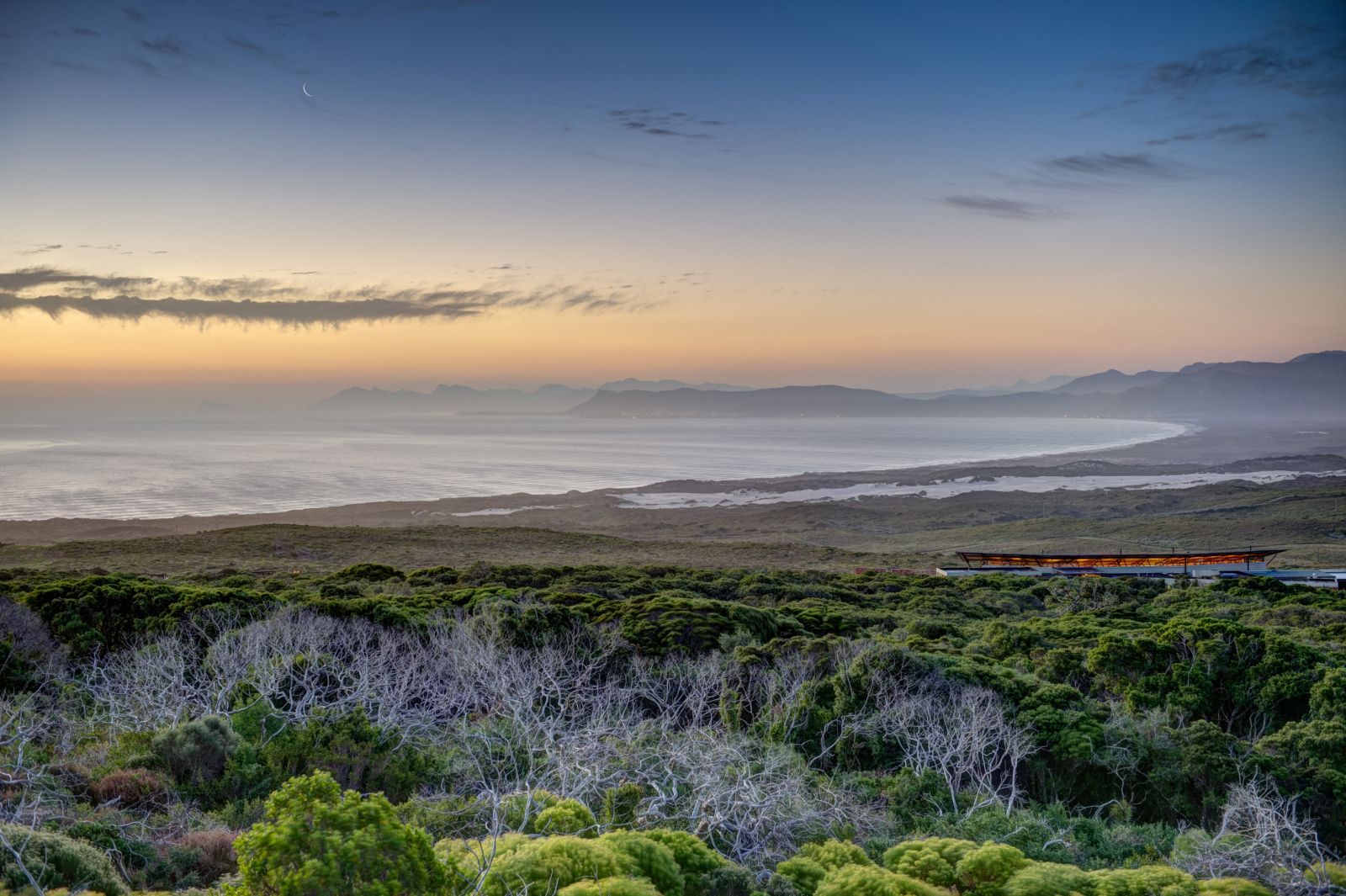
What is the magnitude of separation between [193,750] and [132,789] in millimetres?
619

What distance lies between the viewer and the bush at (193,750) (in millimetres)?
8250

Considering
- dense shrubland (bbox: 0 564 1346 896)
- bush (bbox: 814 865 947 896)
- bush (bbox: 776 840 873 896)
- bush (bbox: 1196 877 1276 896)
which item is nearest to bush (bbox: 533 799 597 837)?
dense shrubland (bbox: 0 564 1346 896)

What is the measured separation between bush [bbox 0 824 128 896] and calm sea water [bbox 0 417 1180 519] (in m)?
58.5

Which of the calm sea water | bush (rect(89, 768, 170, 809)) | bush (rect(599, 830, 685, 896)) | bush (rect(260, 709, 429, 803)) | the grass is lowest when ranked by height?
the grass

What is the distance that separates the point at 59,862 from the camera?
16.0 feet

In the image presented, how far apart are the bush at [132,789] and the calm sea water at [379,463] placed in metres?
55.2

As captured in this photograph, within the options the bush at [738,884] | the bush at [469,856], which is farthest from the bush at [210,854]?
the bush at [738,884]

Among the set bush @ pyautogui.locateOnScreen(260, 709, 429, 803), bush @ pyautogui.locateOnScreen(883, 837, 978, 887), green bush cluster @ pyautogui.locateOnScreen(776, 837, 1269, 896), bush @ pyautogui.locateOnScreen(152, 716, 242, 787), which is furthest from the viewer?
bush @ pyautogui.locateOnScreen(260, 709, 429, 803)

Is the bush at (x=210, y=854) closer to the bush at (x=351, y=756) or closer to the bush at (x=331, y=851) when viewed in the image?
the bush at (x=351, y=756)

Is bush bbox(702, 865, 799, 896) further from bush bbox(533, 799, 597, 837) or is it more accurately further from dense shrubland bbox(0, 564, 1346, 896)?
bush bbox(533, 799, 597, 837)

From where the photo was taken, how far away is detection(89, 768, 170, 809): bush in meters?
7.63

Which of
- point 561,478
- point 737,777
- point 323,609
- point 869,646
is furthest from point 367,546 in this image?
point 561,478

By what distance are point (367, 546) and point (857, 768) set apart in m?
34.2

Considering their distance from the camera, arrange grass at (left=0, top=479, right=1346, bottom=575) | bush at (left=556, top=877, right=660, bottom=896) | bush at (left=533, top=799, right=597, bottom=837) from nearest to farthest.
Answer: bush at (left=556, top=877, right=660, bottom=896), bush at (left=533, top=799, right=597, bottom=837), grass at (left=0, top=479, right=1346, bottom=575)
